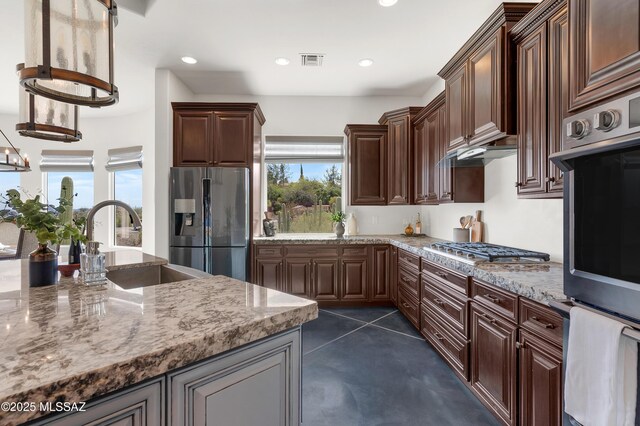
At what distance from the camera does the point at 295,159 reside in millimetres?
4512

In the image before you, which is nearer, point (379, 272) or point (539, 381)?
point (539, 381)

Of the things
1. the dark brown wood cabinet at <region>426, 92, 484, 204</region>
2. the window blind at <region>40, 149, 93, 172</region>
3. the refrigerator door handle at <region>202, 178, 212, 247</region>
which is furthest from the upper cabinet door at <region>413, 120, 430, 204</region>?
the window blind at <region>40, 149, 93, 172</region>

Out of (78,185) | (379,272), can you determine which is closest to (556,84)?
(379,272)

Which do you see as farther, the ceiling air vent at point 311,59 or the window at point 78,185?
the window at point 78,185

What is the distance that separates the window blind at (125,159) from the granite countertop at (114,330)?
444 centimetres

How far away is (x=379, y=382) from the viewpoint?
89.2 inches

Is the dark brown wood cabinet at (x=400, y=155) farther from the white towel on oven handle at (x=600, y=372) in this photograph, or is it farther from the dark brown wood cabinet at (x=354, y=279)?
the white towel on oven handle at (x=600, y=372)

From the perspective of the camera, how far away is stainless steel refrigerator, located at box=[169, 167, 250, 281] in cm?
353

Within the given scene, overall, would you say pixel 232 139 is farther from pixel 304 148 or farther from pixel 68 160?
pixel 68 160

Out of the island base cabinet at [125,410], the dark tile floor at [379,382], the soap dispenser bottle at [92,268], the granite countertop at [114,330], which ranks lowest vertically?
the dark tile floor at [379,382]

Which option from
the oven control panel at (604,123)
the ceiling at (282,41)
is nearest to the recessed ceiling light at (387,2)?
the ceiling at (282,41)

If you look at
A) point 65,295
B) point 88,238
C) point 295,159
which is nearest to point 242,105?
point 295,159

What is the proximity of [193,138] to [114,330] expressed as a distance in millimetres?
3362

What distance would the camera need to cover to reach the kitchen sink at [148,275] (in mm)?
1805
